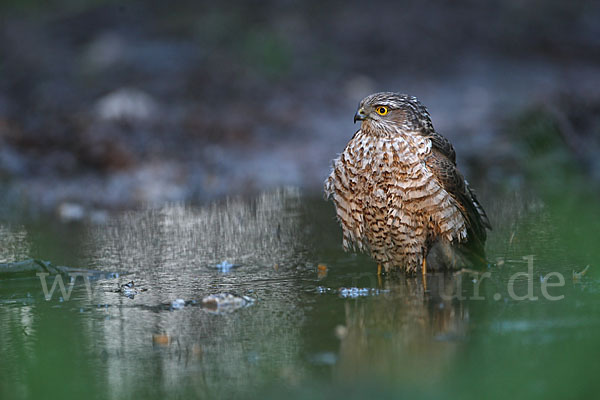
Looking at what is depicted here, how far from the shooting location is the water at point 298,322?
3023mm

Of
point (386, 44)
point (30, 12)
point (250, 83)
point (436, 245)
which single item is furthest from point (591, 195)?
point (30, 12)

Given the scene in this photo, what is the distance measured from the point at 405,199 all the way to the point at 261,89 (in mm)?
7236

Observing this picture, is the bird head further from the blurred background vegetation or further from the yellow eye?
the blurred background vegetation

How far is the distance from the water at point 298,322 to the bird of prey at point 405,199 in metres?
0.21

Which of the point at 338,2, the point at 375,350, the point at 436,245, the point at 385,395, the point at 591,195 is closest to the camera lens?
the point at 385,395

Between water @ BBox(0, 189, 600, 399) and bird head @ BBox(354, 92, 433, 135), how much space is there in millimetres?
873

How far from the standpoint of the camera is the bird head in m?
5.09

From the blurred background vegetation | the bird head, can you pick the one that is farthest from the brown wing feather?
the blurred background vegetation

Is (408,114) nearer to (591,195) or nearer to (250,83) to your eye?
(591,195)

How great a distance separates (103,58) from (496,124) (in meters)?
5.78

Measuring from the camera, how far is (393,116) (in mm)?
5145

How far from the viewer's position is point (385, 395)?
286 centimetres

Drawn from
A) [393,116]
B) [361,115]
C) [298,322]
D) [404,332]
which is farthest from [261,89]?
[404,332]

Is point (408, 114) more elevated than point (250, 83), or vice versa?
point (250, 83)
